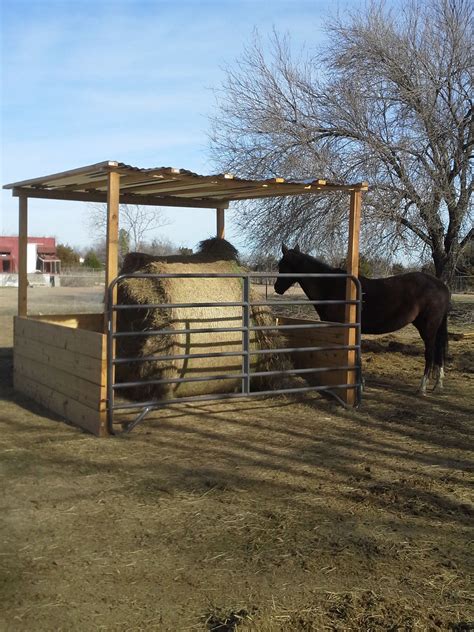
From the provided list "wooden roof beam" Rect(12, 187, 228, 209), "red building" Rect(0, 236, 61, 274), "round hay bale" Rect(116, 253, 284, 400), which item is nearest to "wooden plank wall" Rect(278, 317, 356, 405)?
"round hay bale" Rect(116, 253, 284, 400)

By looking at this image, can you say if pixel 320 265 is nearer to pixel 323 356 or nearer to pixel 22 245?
pixel 323 356

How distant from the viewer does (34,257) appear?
53062mm

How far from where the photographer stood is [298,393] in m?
7.73

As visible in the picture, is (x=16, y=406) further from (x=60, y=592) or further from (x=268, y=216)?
(x=268, y=216)

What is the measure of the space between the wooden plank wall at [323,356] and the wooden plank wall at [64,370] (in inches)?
110

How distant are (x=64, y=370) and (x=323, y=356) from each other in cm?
306

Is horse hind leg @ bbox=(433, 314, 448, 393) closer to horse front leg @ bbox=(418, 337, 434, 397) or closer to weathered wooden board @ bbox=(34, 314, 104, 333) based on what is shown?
horse front leg @ bbox=(418, 337, 434, 397)

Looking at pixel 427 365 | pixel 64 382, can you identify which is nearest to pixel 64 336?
pixel 64 382

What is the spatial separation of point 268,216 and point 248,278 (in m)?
4.90

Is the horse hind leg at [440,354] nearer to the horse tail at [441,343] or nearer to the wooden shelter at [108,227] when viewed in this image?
the horse tail at [441,343]

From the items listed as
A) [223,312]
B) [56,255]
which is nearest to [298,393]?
[223,312]

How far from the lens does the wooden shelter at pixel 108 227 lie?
19.2 ft

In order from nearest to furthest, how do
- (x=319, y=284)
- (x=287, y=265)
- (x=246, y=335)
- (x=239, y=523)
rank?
(x=239, y=523)
(x=246, y=335)
(x=319, y=284)
(x=287, y=265)

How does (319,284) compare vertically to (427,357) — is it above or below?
above
